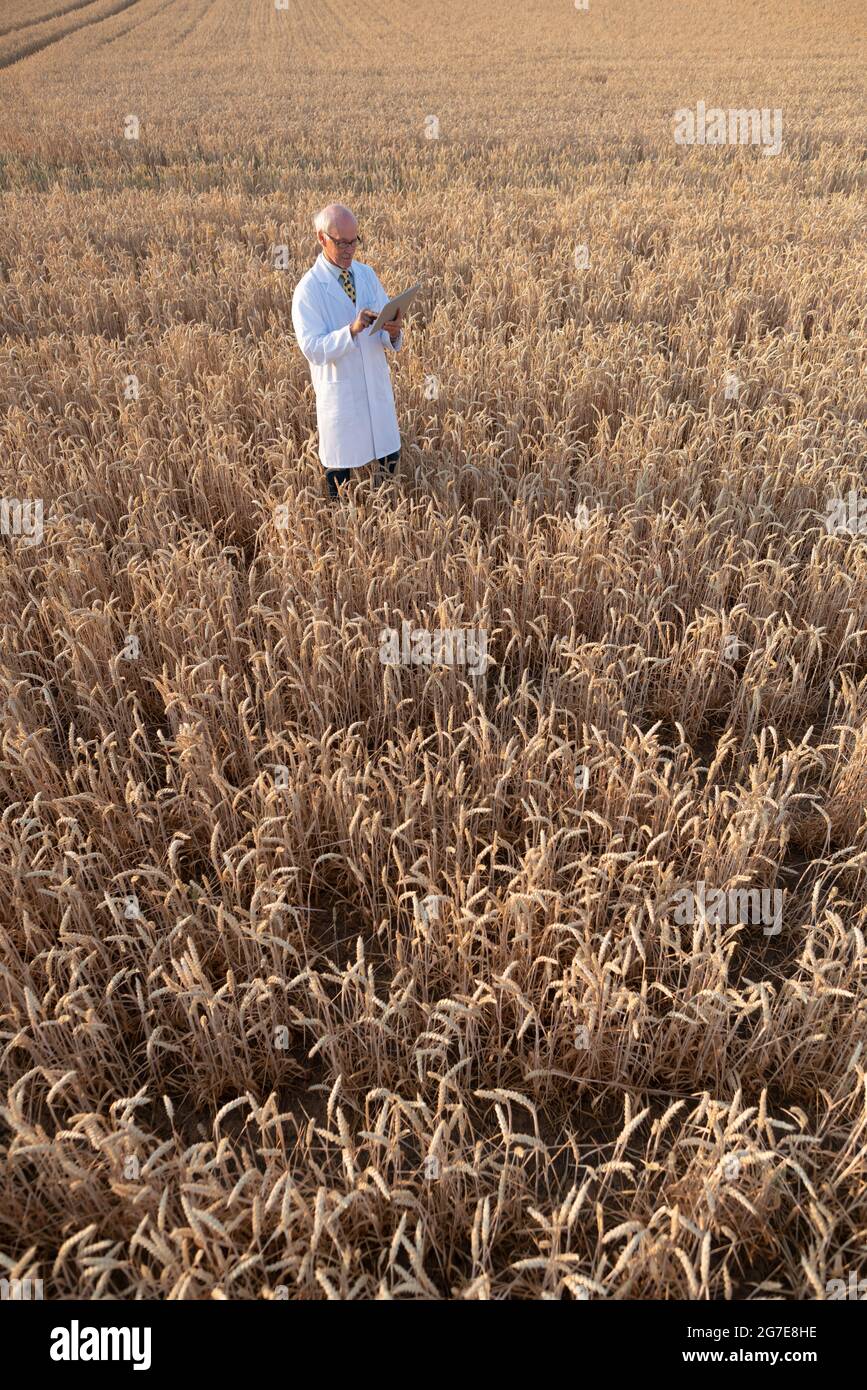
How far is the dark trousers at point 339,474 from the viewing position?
4305 mm

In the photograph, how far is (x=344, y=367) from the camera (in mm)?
3889


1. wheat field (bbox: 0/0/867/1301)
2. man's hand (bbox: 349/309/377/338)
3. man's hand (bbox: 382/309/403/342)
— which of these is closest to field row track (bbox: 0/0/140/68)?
Result: wheat field (bbox: 0/0/867/1301)

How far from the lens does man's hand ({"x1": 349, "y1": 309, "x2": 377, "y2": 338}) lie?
11.7ft

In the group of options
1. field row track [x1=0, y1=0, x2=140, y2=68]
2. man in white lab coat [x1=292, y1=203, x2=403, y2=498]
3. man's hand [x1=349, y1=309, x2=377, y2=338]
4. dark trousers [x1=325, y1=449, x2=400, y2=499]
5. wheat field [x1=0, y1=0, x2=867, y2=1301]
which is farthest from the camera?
field row track [x1=0, y1=0, x2=140, y2=68]

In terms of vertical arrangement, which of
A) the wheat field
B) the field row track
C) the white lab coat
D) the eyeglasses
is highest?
the field row track

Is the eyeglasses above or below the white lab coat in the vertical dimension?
above

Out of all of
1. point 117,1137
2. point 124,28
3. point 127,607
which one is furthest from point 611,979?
point 124,28

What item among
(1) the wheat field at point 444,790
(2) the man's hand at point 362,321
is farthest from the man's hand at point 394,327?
(1) the wheat field at point 444,790

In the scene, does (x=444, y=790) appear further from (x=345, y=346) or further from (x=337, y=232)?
(x=337, y=232)

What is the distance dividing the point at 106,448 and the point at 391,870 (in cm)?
347

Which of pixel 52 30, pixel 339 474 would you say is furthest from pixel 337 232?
pixel 52 30

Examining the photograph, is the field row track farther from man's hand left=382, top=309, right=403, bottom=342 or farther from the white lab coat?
man's hand left=382, top=309, right=403, bottom=342

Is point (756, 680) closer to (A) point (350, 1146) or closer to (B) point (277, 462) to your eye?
(A) point (350, 1146)

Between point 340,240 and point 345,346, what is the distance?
473 mm
